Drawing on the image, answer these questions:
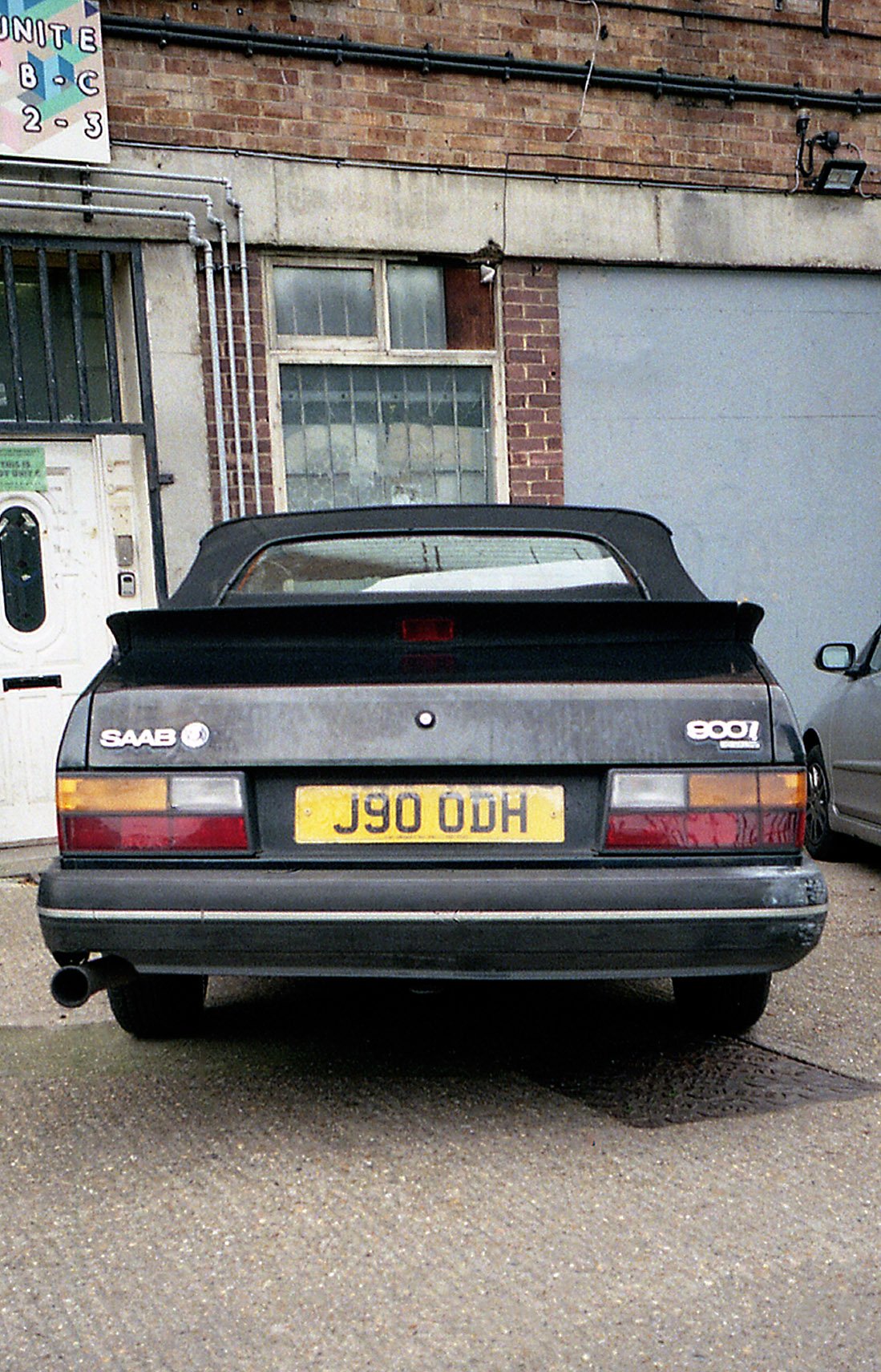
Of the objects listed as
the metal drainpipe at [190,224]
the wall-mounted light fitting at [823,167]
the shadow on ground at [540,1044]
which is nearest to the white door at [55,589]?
the metal drainpipe at [190,224]

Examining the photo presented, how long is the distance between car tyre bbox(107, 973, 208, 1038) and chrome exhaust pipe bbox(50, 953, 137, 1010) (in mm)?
715

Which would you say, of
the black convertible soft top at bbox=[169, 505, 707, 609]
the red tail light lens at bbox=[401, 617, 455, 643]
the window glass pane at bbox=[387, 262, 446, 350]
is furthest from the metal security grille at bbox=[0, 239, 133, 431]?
the red tail light lens at bbox=[401, 617, 455, 643]

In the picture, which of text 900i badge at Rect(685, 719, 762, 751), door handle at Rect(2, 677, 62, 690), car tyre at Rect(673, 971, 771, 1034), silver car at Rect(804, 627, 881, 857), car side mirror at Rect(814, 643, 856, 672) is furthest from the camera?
door handle at Rect(2, 677, 62, 690)

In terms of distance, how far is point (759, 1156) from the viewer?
339cm

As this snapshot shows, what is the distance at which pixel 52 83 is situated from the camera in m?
7.73

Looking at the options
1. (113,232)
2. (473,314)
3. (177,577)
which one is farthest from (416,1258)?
(473,314)

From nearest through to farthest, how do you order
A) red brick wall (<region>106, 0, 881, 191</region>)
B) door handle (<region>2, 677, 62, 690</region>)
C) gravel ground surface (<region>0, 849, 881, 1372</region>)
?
gravel ground surface (<region>0, 849, 881, 1372</region>) → door handle (<region>2, 677, 62, 690</region>) → red brick wall (<region>106, 0, 881, 191</region>)

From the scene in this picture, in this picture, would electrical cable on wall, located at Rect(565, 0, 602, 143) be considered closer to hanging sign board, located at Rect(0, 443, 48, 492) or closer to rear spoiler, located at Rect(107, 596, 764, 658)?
hanging sign board, located at Rect(0, 443, 48, 492)

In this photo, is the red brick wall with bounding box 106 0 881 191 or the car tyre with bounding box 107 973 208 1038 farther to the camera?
the red brick wall with bounding box 106 0 881 191

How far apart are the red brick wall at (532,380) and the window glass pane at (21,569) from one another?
2959mm

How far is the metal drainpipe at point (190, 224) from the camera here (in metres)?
7.75

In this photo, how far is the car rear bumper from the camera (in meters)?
3.31

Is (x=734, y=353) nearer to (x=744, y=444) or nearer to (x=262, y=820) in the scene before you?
(x=744, y=444)

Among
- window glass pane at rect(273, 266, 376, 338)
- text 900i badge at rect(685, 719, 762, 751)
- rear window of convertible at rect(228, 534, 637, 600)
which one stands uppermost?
window glass pane at rect(273, 266, 376, 338)
